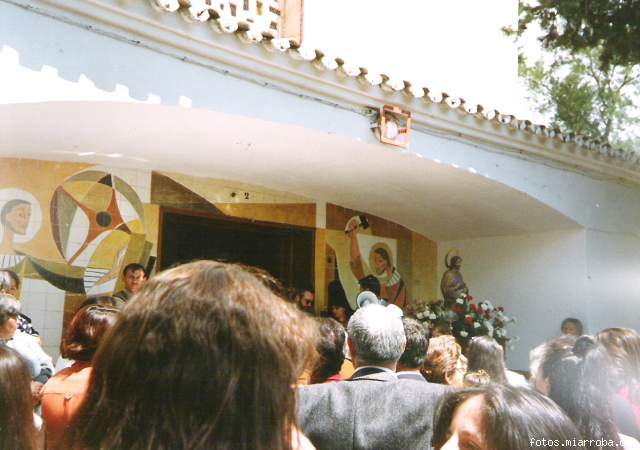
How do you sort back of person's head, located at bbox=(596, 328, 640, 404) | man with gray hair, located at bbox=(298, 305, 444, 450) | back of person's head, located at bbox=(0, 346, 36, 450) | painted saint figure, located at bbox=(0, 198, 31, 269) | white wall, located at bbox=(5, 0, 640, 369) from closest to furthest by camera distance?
back of person's head, located at bbox=(0, 346, 36, 450) → man with gray hair, located at bbox=(298, 305, 444, 450) → back of person's head, located at bbox=(596, 328, 640, 404) → white wall, located at bbox=(5, 0, 640, 369) → painted saint figure, located at bbox=(0, 198, 31, 269)

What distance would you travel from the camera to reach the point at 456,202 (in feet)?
26.6

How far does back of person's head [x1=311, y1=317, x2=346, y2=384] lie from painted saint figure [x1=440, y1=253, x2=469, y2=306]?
18.6ft

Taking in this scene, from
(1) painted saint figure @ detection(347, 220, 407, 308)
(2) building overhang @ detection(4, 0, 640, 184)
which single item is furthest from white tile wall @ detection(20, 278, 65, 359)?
(1) painted saint figure @ detection(347, 220, 407, 308)

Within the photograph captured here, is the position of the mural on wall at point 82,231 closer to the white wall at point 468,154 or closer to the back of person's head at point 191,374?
the white wall at point 468,154

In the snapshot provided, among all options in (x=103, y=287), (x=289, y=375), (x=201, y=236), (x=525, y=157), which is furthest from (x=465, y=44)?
(x=289, y=375)

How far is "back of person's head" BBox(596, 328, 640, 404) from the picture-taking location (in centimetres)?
301

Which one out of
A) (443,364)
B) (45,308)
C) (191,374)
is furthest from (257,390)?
(45,308)

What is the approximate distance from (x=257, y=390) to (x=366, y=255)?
25.5 feet

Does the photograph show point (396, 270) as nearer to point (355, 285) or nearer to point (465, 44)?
point (355, 285)

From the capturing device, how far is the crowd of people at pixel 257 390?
1.17 metres

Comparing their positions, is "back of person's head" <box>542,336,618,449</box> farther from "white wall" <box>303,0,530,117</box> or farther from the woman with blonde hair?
"white wall" <box>303,0,530,117</box>

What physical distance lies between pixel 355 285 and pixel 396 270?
848 mm

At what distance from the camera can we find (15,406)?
85.7 inches

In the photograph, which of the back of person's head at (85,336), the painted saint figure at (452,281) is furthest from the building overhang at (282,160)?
the back of person's head at (85,336)
